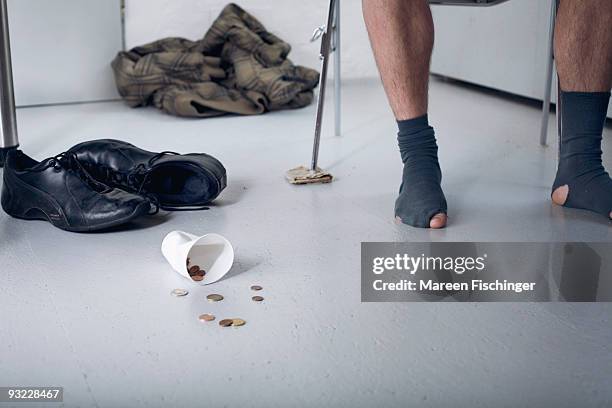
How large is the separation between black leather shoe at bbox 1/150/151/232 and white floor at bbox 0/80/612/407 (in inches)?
1.2

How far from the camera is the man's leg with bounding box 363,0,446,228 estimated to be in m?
1.60

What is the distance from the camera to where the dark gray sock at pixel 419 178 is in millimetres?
1531

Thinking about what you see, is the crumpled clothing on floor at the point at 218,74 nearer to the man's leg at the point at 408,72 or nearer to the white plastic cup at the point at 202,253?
the man's leg at the point at 408,72

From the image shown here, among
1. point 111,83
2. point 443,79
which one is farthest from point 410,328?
point 443,79

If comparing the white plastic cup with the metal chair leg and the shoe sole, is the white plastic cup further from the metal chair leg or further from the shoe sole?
the metal chair leg

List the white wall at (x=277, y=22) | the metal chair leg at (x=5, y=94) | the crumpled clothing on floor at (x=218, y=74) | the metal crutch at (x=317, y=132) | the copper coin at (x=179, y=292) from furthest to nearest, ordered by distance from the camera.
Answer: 1. the white wall at (x=277, y=22)
2. the crumpled clothing on floor at (x=218, y=74)
3. the metal chair leg at (x=5, y=94)
4. the metal crutch at (x=317, y=132)
5. the copper coin at (x=179, y=292)

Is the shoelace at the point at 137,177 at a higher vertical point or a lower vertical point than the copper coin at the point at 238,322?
higher

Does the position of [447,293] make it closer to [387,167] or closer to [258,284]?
[258,284]

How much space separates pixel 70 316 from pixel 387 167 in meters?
1.10

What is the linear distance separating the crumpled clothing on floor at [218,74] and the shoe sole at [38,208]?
121 centimetres

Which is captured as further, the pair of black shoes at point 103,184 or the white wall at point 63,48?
the white wall at point 63,48

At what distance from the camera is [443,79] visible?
3.79 m

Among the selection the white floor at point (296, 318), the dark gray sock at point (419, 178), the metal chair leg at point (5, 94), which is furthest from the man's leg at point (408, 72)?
the metal chair leg at point (5, 94)

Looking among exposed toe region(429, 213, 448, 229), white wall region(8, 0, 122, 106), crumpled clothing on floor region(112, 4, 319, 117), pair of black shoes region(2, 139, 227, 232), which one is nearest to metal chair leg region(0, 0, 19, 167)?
pair of black shoes region(2, 139, 227, 232)
